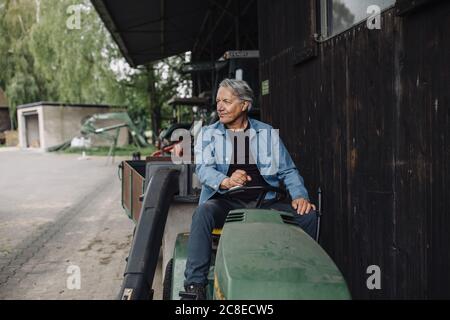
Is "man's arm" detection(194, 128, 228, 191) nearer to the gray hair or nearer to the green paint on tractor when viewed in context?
the gray hair

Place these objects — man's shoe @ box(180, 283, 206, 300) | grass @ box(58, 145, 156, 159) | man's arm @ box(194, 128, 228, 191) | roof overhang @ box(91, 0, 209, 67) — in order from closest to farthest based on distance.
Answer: man's shoe @ box(180, 283, 206, 300) → man's arm @ box(194, 128, 228, 191) → roof overhang @ box(91, 0, 209, 67) → grass @ box(58, 145, 156, 159)

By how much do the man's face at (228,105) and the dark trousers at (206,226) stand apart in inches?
21.5

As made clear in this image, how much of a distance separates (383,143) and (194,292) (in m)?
1.53

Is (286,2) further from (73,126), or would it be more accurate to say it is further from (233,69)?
(73,126)

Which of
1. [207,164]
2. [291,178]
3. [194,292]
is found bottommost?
[194,292]

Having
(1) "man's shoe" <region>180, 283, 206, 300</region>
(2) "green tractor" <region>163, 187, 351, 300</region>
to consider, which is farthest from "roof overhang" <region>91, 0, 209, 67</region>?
(2) "green tractor" <region>163, 187, 351, 300</region>

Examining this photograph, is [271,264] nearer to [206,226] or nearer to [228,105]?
[206,226]

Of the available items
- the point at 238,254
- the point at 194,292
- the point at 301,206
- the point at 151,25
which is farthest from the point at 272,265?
the point at 151,25

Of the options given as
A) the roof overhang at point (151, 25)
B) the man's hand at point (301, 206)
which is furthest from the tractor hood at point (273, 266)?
the roof overhang at point (151, 25)

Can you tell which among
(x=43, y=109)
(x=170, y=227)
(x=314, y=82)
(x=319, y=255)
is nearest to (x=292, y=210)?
(x=319, y=255)

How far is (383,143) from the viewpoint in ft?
10.8

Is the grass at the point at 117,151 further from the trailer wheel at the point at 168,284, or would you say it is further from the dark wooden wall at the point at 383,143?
the trailer wheel at the point at 168,284

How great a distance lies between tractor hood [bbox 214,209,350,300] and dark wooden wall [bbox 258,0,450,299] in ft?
2.76

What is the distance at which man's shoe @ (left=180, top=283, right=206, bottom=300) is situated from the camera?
2662 millimetres
